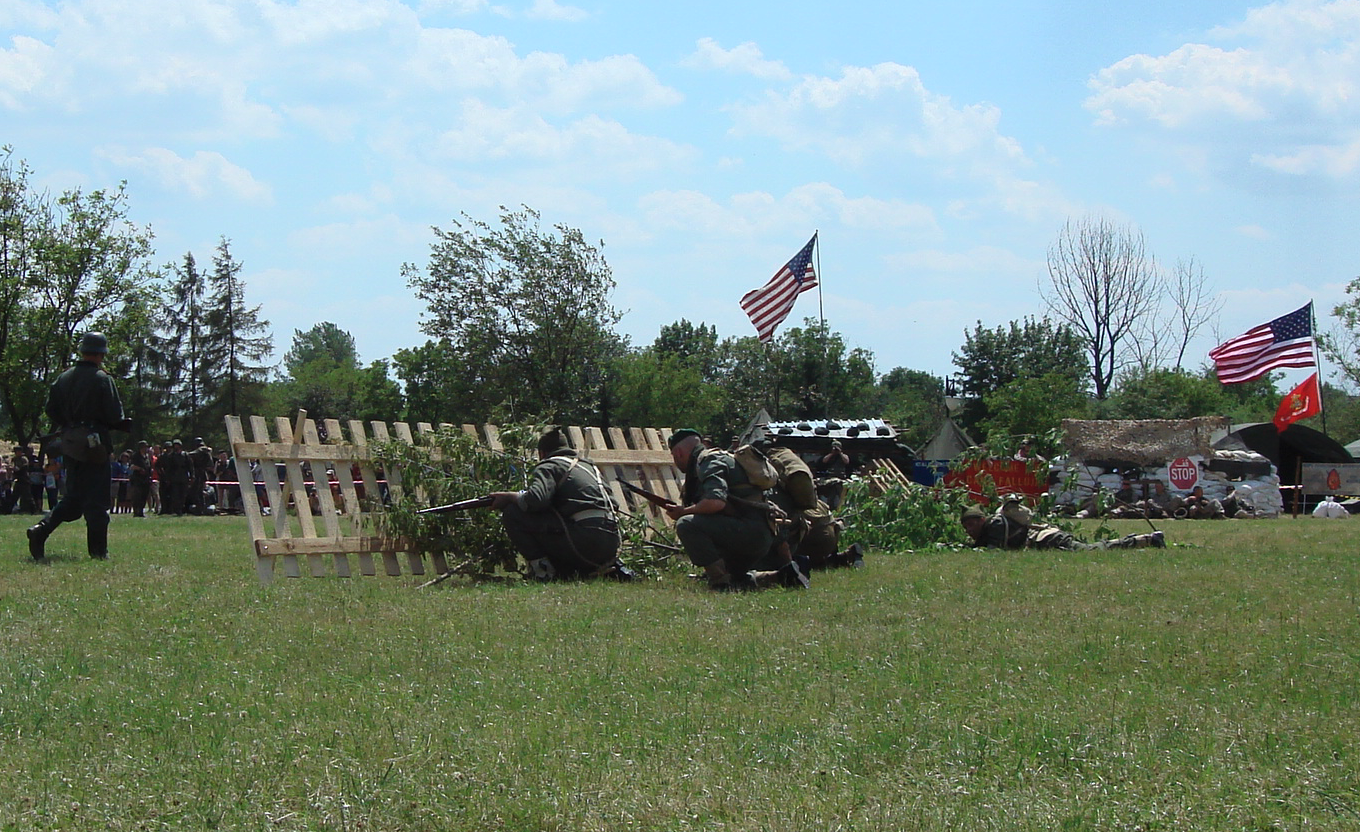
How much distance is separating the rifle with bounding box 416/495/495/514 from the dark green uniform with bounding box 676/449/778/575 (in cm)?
172

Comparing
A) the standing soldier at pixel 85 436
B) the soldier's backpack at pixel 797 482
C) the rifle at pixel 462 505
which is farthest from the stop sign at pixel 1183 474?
the standing soldier at pixel 85 436

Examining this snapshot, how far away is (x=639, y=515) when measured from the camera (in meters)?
12.6

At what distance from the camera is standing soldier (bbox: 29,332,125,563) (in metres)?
10.9

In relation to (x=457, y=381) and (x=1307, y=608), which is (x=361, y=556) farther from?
(x=457, y=381)

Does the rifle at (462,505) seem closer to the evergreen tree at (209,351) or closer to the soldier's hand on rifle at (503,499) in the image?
the soldier's hand on rifle at (503,499)

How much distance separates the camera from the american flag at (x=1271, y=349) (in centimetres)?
2741

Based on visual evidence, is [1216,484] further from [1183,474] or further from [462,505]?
[462,505]

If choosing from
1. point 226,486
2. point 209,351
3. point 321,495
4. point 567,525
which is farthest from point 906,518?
point 209,351

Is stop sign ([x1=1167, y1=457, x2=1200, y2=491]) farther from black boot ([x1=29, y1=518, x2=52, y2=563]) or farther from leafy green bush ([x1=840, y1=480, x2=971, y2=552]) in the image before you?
black boot ([x1=29, y1=518, x2=52, y2=563])

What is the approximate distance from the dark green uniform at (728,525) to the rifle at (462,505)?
172 cm

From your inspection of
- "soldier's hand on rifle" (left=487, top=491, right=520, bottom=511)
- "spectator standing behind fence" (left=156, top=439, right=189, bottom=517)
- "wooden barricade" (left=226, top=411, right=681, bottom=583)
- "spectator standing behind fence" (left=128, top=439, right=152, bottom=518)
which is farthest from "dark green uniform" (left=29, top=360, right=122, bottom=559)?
"spectator standing behind fence" (left=128, top=439, right=152, bottom=518)

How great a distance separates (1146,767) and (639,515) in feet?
27.6

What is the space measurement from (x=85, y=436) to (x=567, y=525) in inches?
172

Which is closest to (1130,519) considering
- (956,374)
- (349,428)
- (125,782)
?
(349,428)
